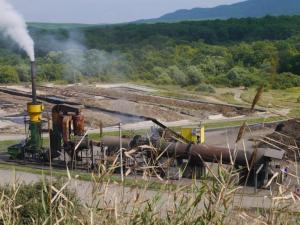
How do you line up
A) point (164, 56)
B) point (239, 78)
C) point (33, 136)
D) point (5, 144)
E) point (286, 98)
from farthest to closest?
point (164, 56) < point (239, 78) < point (286, 98) < point (5, 144) < point (33, 136)

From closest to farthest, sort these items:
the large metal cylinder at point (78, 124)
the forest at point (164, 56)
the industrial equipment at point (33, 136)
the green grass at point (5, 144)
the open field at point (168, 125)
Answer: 1. the open field at point (168, 125)
2. the industrial equipment at point (33, 136)
3. the large metal cylinder at point (78, 124)
4. the green grass at point (5, 144)
5. the forest at point (164, 56)

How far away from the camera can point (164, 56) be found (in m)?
81.8

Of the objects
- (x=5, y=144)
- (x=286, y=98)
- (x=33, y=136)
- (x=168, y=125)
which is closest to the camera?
(x=33, y=136)

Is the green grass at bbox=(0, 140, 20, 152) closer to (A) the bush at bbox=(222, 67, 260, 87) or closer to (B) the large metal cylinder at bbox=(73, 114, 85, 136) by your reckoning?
(B) the large metal cylinder at bbox=(73, 114, 85, 136)

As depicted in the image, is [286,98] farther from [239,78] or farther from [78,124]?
[78,124]

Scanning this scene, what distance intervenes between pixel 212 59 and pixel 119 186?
77.8 meters

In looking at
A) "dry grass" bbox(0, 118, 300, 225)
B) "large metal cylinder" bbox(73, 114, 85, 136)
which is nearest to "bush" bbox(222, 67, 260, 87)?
"large metal cylinder" bbox(73, 114, 85, 136)

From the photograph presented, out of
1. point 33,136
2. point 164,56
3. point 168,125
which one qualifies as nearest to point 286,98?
point 168,125

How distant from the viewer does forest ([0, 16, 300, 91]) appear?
68.4 m

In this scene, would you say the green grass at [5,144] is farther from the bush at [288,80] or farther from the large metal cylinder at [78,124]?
the bush at [288,80]

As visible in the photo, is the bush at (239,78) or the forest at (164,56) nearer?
the bush at (239,78)

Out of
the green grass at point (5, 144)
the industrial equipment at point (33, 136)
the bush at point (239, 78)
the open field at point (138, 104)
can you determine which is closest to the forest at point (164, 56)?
the bush at point (239, 78)

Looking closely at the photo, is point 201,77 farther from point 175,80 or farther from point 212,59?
point 212,59

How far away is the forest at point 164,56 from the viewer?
68438mm
